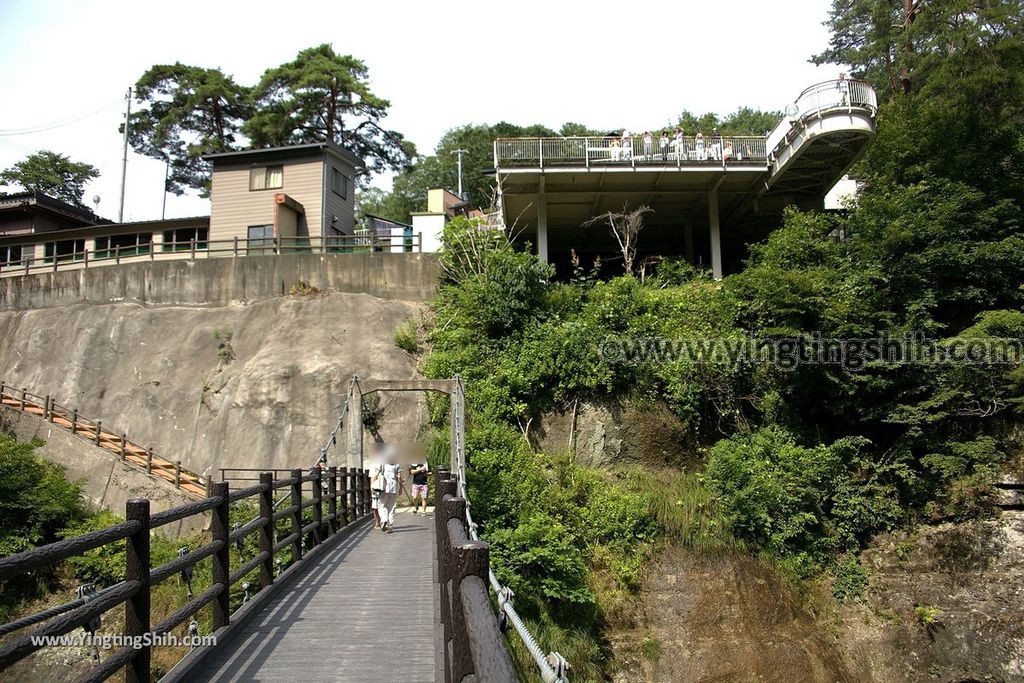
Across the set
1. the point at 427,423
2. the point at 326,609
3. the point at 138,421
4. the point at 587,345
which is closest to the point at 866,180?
the point at 587,345

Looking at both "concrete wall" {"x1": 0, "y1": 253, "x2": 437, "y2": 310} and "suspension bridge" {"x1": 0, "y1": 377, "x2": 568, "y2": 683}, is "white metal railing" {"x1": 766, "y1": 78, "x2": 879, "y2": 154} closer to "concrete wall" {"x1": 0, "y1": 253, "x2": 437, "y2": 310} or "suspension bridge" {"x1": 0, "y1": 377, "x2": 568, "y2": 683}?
"concrete wall" {"x1": 0, "y1": 253, "x2": 437, "y2": 310}

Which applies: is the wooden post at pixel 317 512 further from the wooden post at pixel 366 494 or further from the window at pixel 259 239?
the window at pixel 259 239

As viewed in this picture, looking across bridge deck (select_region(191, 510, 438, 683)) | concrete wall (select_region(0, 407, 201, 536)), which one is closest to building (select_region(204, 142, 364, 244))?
concrete wall (select_region(0, 407, 201, 536))

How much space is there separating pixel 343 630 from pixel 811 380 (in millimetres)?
15022

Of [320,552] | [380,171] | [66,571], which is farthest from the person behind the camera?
[380,171]

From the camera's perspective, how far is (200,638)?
5.97 metres

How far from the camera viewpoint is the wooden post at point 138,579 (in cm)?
463

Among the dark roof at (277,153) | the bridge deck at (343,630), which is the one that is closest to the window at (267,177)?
the dark roof at (277,153)

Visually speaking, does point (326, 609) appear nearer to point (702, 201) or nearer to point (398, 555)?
point (398, 555)

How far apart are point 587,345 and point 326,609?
45.5ft

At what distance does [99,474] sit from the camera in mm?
23531

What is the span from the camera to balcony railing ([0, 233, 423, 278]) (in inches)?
1136

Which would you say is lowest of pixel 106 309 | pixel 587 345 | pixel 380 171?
pixel 587 345

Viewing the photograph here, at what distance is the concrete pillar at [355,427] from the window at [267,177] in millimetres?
15353
